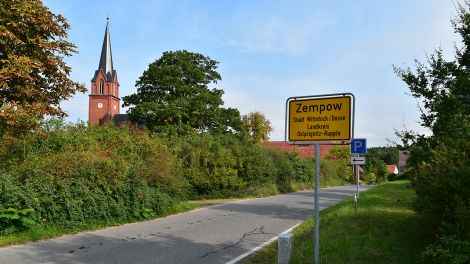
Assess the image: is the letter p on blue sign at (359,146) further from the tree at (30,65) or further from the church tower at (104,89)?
the church tower at (104,89)

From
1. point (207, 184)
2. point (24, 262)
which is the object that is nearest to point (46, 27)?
point (24, 262)

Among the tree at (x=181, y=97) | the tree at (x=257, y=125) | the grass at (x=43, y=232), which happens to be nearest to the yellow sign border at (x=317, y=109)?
the grass at (x=43, y=232)

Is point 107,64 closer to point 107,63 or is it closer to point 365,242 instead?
point 107,63

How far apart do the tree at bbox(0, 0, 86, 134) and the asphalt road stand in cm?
385

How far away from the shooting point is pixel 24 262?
806 centimetres

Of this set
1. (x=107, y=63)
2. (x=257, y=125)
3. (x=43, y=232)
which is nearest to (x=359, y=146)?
(x=43, y=232)

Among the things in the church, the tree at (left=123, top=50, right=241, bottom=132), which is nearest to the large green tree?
the tree at (left=123, top=50, right=241, bottom=132)

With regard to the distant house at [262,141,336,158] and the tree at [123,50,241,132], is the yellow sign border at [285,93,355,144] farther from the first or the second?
the tree at [123,50,241,132]

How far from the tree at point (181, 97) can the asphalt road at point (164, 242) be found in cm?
2343

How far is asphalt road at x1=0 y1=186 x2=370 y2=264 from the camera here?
28.1 feet

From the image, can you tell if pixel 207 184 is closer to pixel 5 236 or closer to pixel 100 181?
pixel 100 181

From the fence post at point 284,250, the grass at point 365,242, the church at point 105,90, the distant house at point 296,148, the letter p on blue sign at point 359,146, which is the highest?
the church at point 105,90

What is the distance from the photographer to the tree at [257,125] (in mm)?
52844

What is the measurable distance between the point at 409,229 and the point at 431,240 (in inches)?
77.7
